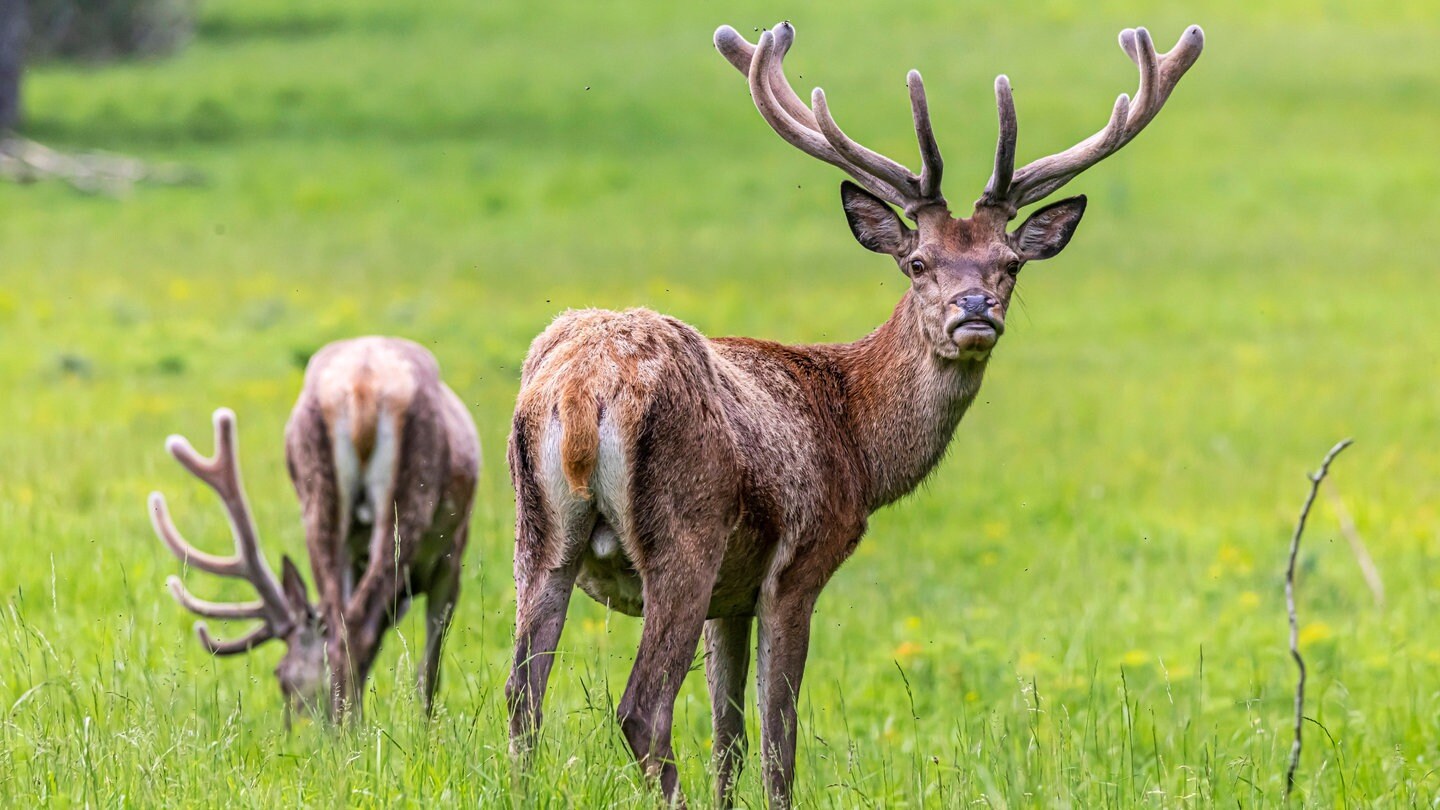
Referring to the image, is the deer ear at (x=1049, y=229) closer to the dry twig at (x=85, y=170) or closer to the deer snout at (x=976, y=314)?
the deer snout at (x=976, y=314)

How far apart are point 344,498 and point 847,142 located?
2766 mm

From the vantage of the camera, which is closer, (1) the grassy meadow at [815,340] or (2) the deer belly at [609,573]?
(2) the deer belly at [609,573]

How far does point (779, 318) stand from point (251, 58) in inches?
843

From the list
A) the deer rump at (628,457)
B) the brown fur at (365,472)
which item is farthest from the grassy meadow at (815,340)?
the deer rump at (628,457)

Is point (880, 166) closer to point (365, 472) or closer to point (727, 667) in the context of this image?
point (727, 667)

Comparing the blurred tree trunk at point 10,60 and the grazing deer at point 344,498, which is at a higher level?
the blurred tree trunk at point 10,60

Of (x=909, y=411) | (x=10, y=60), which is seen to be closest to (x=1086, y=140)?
(x=909, y=411)

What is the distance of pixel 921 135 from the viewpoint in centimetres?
548

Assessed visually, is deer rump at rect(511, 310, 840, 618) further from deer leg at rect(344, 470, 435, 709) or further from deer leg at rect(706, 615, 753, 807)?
deer leg at rect(344, 470, 435, 709)

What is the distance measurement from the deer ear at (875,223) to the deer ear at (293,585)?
2.91 metres

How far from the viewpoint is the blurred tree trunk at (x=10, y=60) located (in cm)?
2722

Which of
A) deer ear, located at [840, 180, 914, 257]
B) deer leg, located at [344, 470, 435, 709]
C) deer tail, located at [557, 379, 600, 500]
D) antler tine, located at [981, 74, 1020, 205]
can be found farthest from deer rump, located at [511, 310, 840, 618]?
deer leg, located at [344, 470, 435, 709]

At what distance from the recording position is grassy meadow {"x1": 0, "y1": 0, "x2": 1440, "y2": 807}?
525 cm

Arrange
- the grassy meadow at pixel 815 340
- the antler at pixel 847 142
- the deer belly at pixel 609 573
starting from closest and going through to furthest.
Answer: the deer belly at pixel 609 573, the grassy meadow at pixel 815 340, the antler at pixel 847 142
